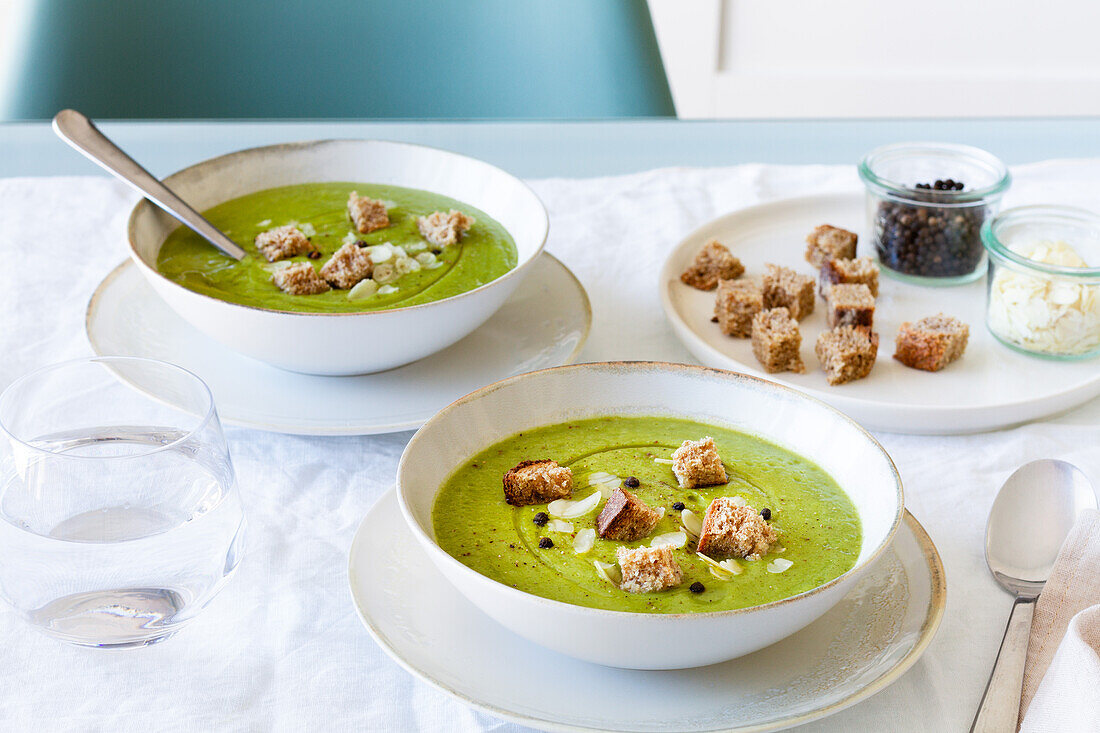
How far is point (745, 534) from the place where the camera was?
43.1 inches

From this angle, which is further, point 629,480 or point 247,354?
point 247,354

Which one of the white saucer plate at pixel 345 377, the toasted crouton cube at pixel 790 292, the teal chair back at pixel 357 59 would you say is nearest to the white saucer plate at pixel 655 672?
the white saucer plate at pixel 345 377

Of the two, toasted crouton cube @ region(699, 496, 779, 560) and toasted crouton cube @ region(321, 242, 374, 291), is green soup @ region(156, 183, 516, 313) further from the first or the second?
toasted crouton cube @ region(699, 496, 779, 560)

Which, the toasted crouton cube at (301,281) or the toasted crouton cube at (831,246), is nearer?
the toasted crouton cube at (301,281)

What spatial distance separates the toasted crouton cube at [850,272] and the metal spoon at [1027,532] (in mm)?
530

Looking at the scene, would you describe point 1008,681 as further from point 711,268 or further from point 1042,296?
point 711,268

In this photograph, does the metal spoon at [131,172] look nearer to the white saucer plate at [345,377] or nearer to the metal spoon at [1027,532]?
the white saucer plate at [345,377]

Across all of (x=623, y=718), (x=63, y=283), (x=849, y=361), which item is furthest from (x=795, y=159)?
(x=623, y=718)

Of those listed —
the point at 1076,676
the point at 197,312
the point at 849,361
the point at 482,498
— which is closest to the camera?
the point at 1076,676

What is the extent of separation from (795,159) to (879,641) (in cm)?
152

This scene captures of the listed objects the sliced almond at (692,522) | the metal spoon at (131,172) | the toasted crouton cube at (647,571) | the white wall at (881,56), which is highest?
the metal spoon at (131,172)

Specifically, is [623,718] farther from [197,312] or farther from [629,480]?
[197,312]

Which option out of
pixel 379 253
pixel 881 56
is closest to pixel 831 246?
pixel 379 253

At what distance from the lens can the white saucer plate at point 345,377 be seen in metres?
1.49
